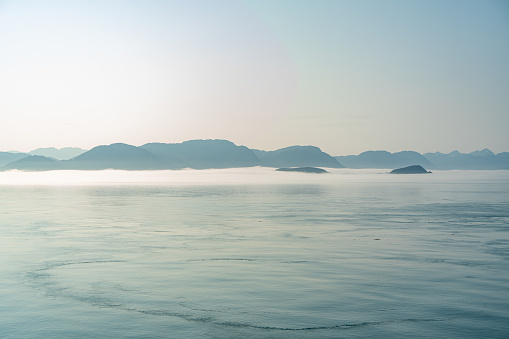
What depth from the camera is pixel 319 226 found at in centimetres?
3197

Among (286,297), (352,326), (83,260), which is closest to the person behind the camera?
(352,326)

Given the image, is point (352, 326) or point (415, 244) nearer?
point (352, 326)

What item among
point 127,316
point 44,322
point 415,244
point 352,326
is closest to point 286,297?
point 352,326

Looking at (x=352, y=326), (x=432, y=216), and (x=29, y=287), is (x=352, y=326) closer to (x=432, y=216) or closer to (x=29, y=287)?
(x=29, y=287)

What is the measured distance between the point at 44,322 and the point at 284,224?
73.1 ft

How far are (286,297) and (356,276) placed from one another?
3.80 meters

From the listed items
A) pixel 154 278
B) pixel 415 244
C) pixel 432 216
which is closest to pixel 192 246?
pixel 154 278

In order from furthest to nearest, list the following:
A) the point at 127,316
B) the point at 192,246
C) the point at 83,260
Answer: the point at 192,246 < the point at 83,260 < the point at 127,316

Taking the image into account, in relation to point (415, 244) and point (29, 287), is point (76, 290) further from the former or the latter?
point (415, 244)

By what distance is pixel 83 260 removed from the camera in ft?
65.7

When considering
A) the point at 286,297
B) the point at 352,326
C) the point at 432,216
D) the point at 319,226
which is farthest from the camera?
the point at 432,216

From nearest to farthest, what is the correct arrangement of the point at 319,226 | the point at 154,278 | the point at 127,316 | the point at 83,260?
the point at 127,316, the point at 154,278, the point at 83,260, the point at 319,226

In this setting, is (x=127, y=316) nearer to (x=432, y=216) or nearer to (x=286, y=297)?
(x=286, y=297)

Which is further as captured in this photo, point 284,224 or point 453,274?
point 284,224
